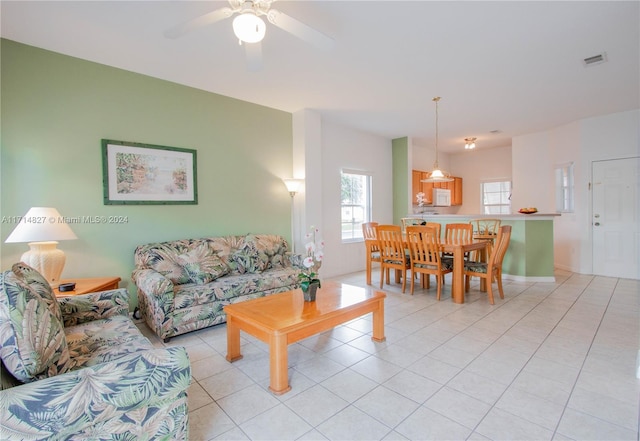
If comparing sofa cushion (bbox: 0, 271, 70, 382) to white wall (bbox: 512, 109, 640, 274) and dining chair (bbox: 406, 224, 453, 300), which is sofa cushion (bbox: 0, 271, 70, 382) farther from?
white wall (bbox: 512, 109, 640, 274)

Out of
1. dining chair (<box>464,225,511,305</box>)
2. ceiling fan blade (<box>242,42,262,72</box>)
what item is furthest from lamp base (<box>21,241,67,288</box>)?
dining chair (<box>464,225,511,305</box>)

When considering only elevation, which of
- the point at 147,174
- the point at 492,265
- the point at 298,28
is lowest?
the point at 492,265

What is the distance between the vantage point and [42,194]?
2.94 metres

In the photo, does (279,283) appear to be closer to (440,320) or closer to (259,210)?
(259,210)

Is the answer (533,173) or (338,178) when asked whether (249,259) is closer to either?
(338,178)

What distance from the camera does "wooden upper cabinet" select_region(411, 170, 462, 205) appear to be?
23.2 ft

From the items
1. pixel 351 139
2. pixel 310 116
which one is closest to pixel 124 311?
pixel 310 116


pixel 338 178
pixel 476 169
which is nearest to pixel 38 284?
pixel 338 178

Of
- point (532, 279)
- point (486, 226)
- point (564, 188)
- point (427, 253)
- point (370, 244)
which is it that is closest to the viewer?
point (427, 253)

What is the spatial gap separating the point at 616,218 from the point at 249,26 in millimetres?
6362

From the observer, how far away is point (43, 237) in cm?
252

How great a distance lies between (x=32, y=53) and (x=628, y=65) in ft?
20.0

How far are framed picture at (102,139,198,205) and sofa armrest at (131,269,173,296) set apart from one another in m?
0.95

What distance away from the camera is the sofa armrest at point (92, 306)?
2184 millimetres
